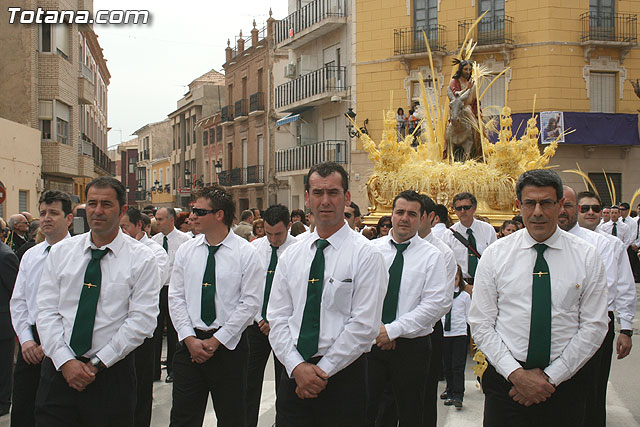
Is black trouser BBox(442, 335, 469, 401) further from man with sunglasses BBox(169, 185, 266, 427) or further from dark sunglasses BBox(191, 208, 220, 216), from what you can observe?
dark sunglasses BBox(191, 208, 220, 216)

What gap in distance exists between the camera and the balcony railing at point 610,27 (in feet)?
79.6

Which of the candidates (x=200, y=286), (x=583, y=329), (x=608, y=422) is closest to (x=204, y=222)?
(x=200, y=286)

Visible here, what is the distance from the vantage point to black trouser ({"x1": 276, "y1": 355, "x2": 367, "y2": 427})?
12.1 ft

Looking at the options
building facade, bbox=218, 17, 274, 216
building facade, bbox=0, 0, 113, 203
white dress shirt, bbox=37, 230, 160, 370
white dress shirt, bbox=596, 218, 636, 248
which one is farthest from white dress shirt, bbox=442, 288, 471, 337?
building facade, bbox=218, 17, 274, 216

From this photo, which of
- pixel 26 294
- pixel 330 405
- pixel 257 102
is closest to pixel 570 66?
pixel 257 102

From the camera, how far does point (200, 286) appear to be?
5059 mm

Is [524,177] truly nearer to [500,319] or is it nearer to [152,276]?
[500,319]

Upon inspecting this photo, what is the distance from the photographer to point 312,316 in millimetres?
3740

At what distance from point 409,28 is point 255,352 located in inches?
880

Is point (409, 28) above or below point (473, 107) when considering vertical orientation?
above

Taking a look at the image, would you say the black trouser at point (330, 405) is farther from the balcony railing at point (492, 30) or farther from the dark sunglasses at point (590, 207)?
the balcony railing at point (492, 30)

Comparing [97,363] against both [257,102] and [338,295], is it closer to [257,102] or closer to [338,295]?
[338,295]

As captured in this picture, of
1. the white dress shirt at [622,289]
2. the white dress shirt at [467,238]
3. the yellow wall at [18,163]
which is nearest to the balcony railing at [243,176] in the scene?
the yellow wall at [18,163]

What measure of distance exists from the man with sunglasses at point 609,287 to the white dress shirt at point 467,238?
235 centimetres
